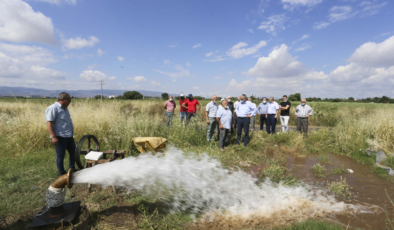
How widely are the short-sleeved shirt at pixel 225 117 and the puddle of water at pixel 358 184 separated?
1.83 metres

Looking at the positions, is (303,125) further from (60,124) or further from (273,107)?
(60,124)

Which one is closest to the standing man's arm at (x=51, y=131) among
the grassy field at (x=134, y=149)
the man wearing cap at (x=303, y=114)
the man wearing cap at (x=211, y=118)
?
the grassy field at (x=134, y=149)

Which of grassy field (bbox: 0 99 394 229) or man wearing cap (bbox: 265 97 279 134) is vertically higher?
man wearing cap (bbox: 265 97 279 134)

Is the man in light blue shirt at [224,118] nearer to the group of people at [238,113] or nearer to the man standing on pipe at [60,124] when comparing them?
the group of people at [238,113]

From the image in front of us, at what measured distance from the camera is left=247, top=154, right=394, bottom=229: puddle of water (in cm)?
334

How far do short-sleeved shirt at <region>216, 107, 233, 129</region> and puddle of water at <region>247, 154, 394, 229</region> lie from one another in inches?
71.9

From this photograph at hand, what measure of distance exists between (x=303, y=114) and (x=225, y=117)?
445 centimetres

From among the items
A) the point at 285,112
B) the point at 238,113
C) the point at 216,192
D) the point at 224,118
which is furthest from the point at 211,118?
the point at 285,112

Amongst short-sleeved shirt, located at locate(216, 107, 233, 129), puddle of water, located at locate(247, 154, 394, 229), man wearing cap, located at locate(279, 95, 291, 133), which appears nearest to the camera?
puddle of water, located at locate(247, 154, 394, 229)

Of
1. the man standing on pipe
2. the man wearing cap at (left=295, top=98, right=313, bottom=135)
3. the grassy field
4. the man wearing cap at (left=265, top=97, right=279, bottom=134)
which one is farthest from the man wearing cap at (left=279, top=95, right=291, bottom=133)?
the man standing on pipe

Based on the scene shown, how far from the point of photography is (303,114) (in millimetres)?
8789

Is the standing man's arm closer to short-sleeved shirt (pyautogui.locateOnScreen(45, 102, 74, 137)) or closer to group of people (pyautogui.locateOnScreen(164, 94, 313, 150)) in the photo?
short-sleeved shirt (pyautogui.locateOnScreen(45, 102, 74, 137))

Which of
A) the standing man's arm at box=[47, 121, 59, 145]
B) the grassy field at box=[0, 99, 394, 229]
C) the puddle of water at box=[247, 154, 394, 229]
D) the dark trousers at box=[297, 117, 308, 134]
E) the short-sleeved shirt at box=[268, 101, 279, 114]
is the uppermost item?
the short-sleeved shirt at box=[268, 101, 279, 114]

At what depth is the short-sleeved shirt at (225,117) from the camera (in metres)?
6.96
